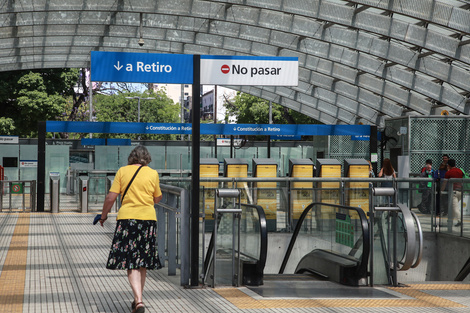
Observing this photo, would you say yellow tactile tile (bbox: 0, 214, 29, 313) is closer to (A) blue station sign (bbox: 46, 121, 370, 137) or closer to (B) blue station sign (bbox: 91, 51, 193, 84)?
(B) blue station sign (bbox: 91, 51, 193, 84)

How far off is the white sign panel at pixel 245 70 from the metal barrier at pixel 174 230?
1.47 metres

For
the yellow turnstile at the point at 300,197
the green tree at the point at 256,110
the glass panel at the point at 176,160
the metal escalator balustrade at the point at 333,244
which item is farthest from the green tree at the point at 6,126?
the metal escalator balustrade at the point at 333,244

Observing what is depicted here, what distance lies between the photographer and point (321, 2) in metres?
20.7

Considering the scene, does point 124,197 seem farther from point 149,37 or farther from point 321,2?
point 149,37

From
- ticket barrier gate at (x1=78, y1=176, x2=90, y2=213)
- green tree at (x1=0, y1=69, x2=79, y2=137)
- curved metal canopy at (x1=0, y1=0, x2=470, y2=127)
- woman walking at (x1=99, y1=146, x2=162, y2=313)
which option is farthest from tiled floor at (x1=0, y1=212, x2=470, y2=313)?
green tree at (x1=0, y1=69, x2=79, y2=137)

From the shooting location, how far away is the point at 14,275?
8477 millimetres

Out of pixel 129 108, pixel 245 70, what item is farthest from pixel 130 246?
pixel 129 108

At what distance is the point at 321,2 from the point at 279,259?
11.4 meters

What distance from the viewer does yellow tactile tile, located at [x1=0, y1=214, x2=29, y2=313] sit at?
668 centimetres

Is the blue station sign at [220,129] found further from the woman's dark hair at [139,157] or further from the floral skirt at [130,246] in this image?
the floral skirt at [130,246]

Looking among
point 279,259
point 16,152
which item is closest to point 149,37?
point 16,152

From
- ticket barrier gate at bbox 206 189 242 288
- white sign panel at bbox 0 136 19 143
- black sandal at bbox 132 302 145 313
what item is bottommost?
black sandal at bbox 132 302 145 313

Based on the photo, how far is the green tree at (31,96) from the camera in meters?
38.5

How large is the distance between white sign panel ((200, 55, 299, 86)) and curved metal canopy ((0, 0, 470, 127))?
36.0 feet
